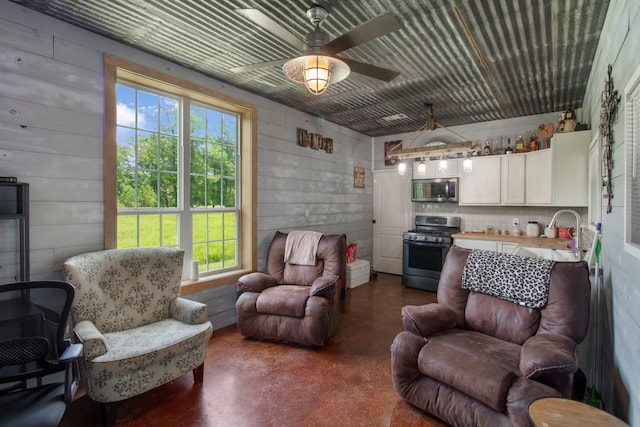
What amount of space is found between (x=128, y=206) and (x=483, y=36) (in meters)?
3.43

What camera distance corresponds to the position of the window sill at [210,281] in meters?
3.22

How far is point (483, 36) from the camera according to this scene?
2.57m

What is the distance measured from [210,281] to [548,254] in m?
3.62

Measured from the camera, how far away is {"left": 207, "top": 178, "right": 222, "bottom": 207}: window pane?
361 cm

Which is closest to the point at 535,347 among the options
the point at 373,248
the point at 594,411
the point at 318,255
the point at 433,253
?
the point at 594,411

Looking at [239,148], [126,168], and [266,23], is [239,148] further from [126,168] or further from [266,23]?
[266,23]

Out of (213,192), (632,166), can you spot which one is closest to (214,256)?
(213,192)

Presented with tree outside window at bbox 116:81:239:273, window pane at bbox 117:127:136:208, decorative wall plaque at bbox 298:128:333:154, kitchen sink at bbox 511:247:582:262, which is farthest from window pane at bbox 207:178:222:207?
kitchen sink at bbox 511:247:582:262

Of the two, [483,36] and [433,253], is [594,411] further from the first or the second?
[433,253]

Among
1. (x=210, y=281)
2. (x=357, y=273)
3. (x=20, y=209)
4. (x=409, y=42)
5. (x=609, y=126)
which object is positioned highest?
(x=409, y=42)

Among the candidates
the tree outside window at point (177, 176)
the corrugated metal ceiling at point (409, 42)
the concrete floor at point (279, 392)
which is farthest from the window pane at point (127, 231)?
the corrugated metal ceiling at point (409, 42)

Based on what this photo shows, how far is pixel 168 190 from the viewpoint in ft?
10.6

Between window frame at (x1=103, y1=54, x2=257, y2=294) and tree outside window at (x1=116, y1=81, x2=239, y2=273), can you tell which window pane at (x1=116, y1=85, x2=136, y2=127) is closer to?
tree outside window at (x1=116, y1=81, x2=239, y2=273)

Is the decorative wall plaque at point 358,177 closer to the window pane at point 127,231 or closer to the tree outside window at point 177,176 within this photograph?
the tree outside window at point 177,176
